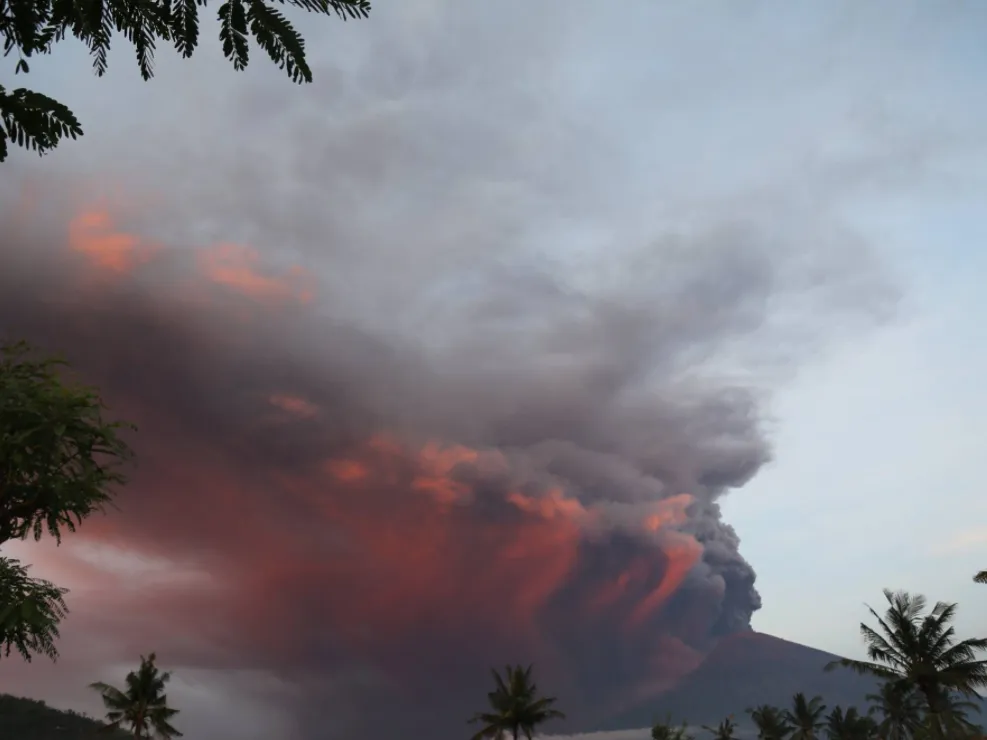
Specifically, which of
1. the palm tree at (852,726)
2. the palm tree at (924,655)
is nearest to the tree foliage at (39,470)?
the palm tree at (924,655)

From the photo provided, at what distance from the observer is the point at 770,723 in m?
82.1

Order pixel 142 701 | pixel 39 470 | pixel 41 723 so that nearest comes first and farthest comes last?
pixel 39 470 → pixel 142 701 → pixel 41 723

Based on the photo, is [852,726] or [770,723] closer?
[852,726]

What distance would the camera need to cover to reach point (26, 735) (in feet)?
308

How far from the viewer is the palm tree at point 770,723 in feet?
264

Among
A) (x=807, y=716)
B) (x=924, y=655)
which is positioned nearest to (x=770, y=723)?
(x=807, y=716)

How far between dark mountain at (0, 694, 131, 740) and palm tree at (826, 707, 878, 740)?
8283cm

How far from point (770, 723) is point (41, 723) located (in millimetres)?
93722

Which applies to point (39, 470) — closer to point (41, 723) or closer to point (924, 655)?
point (924, 655)

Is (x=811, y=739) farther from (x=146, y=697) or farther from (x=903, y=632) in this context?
(x=146, y=697)

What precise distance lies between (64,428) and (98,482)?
1733 mm

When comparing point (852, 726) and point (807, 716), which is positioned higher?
point (807, 716)

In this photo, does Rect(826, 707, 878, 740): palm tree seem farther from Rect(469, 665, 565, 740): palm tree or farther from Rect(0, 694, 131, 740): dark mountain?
Rect(0, 694, 131, 740): dark mountain

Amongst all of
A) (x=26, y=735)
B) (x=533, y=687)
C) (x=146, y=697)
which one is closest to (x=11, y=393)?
(x=146, y=697)
